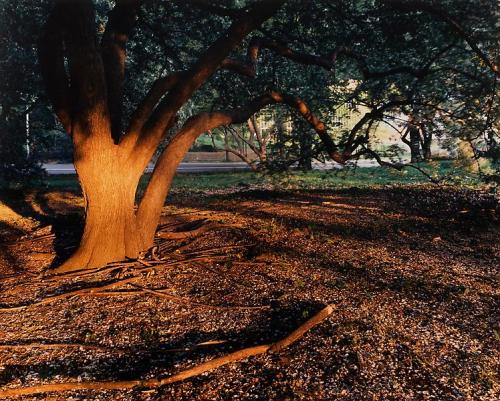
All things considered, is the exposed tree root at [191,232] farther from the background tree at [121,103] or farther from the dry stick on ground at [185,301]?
the dry stick on ground at [185,301]

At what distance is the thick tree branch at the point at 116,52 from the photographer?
6105 millimetres

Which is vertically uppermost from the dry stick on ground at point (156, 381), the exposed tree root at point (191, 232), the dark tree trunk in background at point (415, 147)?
the dark tree trunk in background at point (415, 147)

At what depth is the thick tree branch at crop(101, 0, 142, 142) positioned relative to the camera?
6105 millimetres

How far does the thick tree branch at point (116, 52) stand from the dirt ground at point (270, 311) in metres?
2.03

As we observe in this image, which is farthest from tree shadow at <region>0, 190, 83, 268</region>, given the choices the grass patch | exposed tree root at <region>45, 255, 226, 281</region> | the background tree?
the grass patch

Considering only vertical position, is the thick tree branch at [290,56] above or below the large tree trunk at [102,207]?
above

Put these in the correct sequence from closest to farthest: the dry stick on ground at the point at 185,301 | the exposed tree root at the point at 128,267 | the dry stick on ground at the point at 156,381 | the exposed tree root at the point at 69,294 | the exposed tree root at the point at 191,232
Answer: the dry stick on ground at the point at 156,381 → the dry stick on ground at the point at 185,301 → the exposed tree root at the point at 69,294 → the exposed tree root at the point at 128,267 → the exposed tree root at the point at 191,232

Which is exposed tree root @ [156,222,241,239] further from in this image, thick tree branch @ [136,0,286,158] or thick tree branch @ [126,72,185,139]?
thick tree branch @ [126,72,185,139]

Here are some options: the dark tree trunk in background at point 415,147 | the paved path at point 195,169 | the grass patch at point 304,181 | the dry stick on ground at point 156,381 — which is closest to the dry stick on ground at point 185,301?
the dry stick on ground at point 156,381

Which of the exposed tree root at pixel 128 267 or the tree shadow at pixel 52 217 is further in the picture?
Result: the tree shadow at pixel 52 217

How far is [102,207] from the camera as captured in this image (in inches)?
209

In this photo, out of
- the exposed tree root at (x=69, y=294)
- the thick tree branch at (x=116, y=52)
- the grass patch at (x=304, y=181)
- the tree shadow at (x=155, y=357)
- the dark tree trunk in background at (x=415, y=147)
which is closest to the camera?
the tree shadow at (x=155, y=357)

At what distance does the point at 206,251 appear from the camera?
573 cm

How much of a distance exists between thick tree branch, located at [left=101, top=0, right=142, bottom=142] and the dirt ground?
2.03 meters
